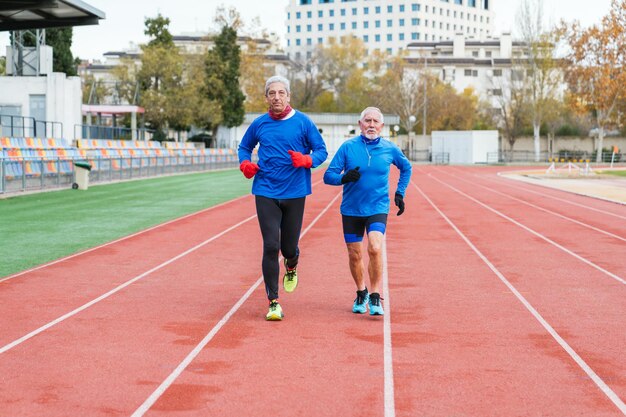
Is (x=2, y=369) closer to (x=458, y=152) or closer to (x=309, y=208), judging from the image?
(x=309, y=208)

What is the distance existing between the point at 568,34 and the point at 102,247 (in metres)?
62.9

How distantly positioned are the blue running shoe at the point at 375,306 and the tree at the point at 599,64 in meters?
50.9

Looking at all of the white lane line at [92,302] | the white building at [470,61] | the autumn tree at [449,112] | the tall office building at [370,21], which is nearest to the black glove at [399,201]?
the white lane line at [92,302]

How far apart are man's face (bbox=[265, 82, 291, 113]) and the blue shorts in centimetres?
116

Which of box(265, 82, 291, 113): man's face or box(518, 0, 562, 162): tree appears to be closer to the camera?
box(265, 82, 291, 113): man's face

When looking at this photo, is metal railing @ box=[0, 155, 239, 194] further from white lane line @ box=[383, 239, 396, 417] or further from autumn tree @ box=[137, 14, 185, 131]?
white lane line @ box=[383, 239, 396, 417]

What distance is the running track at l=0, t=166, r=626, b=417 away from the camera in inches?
215

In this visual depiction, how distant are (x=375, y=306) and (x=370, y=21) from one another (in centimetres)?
15686

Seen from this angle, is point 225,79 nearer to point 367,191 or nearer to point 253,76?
point 253,76

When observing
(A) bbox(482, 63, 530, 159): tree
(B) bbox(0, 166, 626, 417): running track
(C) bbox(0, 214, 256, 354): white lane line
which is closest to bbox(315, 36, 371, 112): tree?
(A) bbox(482, 63, 530, 159): tree

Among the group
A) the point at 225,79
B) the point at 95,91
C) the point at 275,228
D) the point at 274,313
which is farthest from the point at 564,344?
the point at 225,79

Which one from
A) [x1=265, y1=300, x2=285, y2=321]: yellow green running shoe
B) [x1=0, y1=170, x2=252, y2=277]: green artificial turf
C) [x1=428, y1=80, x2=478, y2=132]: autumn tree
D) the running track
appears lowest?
[x1=0, y1=170, x2=252, y2=277]: green artificial turf

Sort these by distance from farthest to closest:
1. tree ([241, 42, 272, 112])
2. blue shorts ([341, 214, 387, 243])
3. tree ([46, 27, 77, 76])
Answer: tree ([241, 42, 272, 112]) < tree ([46, 27, 77, 76]) < blue shorts ([341, 214, 387, 243])

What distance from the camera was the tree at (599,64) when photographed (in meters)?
57.4
